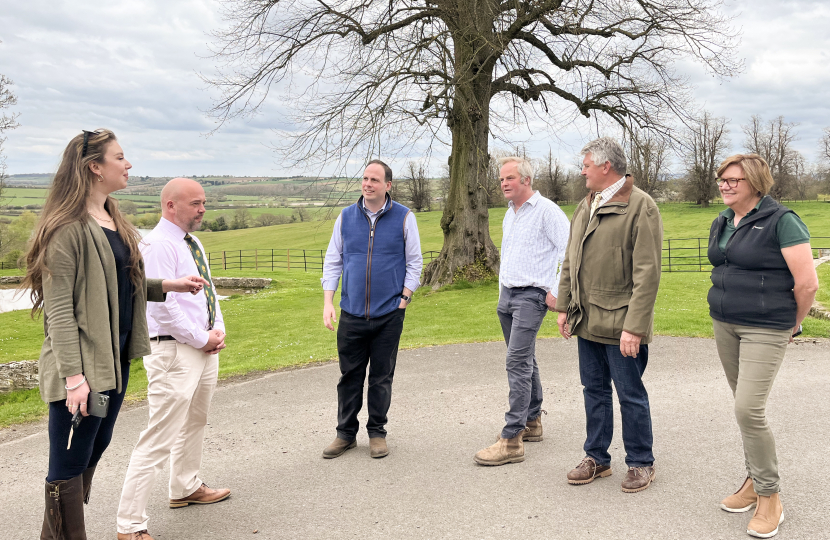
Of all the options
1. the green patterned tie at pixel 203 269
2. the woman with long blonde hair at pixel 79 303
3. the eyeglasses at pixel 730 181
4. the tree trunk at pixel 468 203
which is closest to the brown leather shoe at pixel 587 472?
the eyeglasses at pixel 730 181

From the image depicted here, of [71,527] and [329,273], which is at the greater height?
[329,273]

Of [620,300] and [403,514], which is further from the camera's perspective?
[620,300]

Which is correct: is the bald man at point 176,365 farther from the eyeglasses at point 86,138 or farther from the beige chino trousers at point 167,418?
the eyeglasses at point 86,138

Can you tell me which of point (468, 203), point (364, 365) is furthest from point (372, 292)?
point (468, 203)

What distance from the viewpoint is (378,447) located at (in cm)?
477

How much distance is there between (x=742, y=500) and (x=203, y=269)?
3.67 metres

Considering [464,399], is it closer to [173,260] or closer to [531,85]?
[173,260]

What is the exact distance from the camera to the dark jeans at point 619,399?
405cm

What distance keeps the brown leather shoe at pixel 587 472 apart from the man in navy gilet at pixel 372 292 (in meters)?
1.52

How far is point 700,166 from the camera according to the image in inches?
2530

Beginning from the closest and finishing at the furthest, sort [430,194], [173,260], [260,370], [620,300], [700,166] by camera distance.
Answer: [173,260] → [620,300] → [260,370] → [700,166] → [430,194]

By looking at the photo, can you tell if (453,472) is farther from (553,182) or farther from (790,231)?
(553,182)

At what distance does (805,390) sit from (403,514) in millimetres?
4537

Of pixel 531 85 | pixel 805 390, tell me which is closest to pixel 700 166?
pixel 531 85
